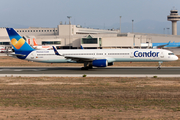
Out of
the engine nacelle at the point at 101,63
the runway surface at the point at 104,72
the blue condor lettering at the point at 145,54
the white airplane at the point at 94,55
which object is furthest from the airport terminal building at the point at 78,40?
the engine nacelle at the point at 101,63

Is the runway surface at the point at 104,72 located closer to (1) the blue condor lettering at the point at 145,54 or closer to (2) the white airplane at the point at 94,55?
(2) the white airplane at the point at 94,55

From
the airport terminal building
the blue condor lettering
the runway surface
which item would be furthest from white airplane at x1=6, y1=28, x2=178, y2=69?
the airport terminal building

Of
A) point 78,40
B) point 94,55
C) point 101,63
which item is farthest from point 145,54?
point 78,40

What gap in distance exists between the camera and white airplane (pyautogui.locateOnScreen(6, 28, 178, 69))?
117 feet

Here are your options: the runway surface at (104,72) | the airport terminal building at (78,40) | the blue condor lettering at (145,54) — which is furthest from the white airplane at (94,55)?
the airport terminal building at (78,40)

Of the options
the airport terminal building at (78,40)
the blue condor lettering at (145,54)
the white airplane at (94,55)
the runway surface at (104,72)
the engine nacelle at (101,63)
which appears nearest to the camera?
the runway surface at (104,72)

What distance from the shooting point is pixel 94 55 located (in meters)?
37.1

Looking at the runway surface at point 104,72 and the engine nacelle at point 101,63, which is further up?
the engine nacelle at point 101,63

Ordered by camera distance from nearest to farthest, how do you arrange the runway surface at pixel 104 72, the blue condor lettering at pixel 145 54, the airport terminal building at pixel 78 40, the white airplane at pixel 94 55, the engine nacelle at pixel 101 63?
the runway surface at pixel 104 72 → the engine nacelle at pixel 101 63 → the white airplane at pixel 94 55 → the blue condor lettering at pixel 145 54 → the airport terminal building at pixel 78 40

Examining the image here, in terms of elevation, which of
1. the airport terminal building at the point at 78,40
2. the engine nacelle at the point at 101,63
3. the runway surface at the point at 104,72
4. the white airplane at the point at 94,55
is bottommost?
the runway surface at the point at 104,72

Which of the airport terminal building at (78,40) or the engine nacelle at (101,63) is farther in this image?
the airport terminal building at (78,40)

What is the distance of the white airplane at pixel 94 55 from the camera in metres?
35.8

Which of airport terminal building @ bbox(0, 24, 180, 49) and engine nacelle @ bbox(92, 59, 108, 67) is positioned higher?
airport terminal building @ bbox(0, 24, 180, 49)

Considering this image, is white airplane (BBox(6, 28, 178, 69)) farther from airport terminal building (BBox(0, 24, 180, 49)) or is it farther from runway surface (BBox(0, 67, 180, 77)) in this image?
airport terminal building (BBox(0, 24, 180, 49))
